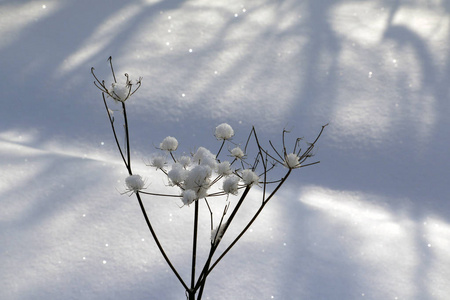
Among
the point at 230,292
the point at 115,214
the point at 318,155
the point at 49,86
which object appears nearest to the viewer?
the point at 230,292

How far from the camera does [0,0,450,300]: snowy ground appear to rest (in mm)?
1050

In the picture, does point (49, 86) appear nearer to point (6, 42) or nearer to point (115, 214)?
point (6, 42)

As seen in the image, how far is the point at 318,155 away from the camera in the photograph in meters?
1.51

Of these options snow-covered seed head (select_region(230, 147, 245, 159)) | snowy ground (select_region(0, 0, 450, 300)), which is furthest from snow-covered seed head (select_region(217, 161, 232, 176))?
snowy ground (select_region(0, 0, 450, 300))

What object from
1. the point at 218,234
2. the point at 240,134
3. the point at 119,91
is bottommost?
the point at 240,134

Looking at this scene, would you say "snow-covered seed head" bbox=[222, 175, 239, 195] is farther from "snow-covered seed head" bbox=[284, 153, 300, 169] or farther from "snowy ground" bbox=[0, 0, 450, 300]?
"snowy ground" bbox=[0, 0, 450, 300]

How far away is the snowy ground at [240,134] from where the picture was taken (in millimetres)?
1050

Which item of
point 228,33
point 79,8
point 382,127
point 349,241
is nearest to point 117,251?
point 349,241

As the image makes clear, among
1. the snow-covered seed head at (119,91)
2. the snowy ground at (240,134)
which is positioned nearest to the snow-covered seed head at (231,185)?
the snow-covered seed head at (119,91)

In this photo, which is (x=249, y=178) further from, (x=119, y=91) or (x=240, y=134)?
(x=240, y=134)

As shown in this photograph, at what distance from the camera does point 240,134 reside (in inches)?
60.8

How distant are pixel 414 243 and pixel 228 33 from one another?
38.7 inches

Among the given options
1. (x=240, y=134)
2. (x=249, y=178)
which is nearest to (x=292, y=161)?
(x=249, y=178)

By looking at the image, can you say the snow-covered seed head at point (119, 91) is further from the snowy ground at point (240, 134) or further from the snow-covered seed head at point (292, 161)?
the snowy ground at point (240, 134)
